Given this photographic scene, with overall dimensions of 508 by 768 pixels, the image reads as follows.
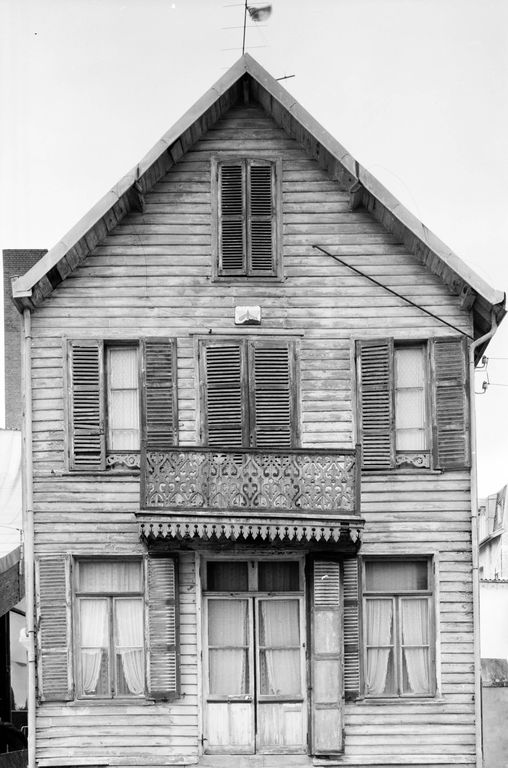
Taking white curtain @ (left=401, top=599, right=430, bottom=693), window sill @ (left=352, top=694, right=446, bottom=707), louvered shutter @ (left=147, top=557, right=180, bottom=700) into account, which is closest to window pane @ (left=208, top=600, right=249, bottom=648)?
louvered shutter @ (left=147, top=557, right=180, bottom=700)

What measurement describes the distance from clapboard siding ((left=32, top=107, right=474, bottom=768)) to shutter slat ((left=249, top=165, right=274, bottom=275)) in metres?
0.22

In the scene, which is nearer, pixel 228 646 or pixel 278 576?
pixel 228 646

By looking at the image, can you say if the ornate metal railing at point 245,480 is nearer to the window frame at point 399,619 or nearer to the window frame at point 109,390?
the window frame at point 109,390

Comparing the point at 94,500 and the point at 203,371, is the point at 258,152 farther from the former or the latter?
the point at 94,500

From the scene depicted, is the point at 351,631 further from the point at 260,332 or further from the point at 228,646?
the point at 260,332

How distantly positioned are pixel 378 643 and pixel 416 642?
0.61 m

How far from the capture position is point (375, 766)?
19781 millimetres

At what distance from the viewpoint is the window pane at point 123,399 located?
20.4 m

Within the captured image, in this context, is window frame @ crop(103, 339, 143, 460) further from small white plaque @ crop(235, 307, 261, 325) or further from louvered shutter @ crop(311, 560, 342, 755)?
louvered shutter @ crop(311, 560, 342, 755)

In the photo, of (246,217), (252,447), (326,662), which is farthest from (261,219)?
(326,662)

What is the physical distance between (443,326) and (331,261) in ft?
6.91

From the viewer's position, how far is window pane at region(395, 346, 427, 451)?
20406 millimetres

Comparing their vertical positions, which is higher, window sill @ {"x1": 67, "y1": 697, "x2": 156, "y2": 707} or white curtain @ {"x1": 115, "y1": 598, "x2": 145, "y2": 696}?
white curtain @ {"x1": 115, "y1": 598, "x2": 145, "y2": 696}

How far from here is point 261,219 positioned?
815 inches
